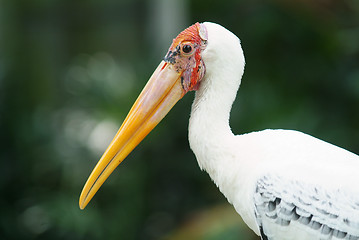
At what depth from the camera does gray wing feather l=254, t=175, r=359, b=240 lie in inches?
115

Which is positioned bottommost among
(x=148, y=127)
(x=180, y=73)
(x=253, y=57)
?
(x=253, y=57)

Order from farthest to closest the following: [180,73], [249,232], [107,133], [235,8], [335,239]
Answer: [235,8] < [107,133] < [249,232] < [180,73] < [335,239]

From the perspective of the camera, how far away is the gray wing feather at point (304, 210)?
2.92m

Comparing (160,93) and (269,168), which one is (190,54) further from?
(269,168)

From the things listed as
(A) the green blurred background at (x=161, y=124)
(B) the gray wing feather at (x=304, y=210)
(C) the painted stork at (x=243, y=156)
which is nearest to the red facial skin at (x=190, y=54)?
(C) the painted stork at (x=243, y=156)

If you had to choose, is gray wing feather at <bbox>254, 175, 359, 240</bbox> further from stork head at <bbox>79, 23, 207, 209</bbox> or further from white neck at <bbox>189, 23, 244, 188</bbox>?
stork head at <bbox>79, 23, 207, 209</bbox>

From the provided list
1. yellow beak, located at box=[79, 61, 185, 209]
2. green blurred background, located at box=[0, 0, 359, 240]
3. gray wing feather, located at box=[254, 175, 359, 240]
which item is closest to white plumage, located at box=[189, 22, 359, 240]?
gray wing feather, located at box=[254, 175, 359, 240]

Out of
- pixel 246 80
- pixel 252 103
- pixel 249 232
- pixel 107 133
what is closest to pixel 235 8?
pixel 246 80

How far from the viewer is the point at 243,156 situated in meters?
3.14

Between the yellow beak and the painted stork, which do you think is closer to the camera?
the painted stork

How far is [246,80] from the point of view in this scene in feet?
21.0

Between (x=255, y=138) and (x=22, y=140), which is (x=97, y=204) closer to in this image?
(x=22, y=140)

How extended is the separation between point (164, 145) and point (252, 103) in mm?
972

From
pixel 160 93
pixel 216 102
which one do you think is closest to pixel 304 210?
pixel 216 102
